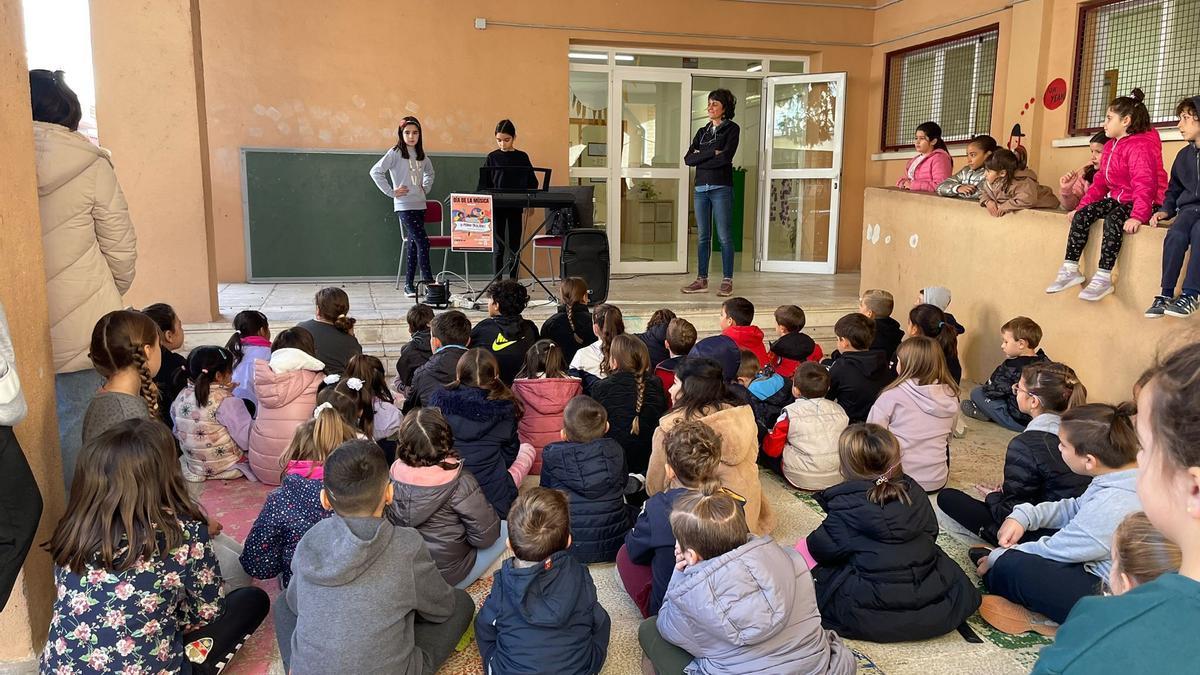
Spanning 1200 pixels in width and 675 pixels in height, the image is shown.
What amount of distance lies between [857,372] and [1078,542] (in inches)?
64.8

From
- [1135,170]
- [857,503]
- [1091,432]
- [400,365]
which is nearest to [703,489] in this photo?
[857,503]

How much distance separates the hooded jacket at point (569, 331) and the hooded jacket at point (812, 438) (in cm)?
135

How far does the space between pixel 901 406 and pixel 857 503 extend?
1274mm

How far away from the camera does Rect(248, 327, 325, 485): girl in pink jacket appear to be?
343 centimetres

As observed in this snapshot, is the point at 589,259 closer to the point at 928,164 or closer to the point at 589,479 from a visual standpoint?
the point at 928,164

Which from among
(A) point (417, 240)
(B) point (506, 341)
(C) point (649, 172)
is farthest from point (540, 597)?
(C) point (649, 172)

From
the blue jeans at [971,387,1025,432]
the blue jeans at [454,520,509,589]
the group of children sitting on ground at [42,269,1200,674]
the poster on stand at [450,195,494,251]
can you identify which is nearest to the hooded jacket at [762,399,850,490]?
the group of children sitting on ground at [42,269,1200,674]

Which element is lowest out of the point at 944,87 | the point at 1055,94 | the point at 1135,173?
the point at 1135,173

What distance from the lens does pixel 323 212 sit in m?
7.58

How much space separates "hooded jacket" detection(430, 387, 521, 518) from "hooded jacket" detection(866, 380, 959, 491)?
1.50 m

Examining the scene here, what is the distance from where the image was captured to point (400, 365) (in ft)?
14.5

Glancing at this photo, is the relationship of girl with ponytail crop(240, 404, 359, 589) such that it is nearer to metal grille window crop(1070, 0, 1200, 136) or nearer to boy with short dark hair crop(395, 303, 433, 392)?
boy with short dark hair crop(395, 303, 433, 392)

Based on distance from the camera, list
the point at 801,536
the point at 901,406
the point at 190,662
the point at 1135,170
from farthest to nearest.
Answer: the point at 1135,170 → the point at 901,406 → the point at 801,536 → the point at 190,662

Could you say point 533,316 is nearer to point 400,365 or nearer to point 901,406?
point 400,365
